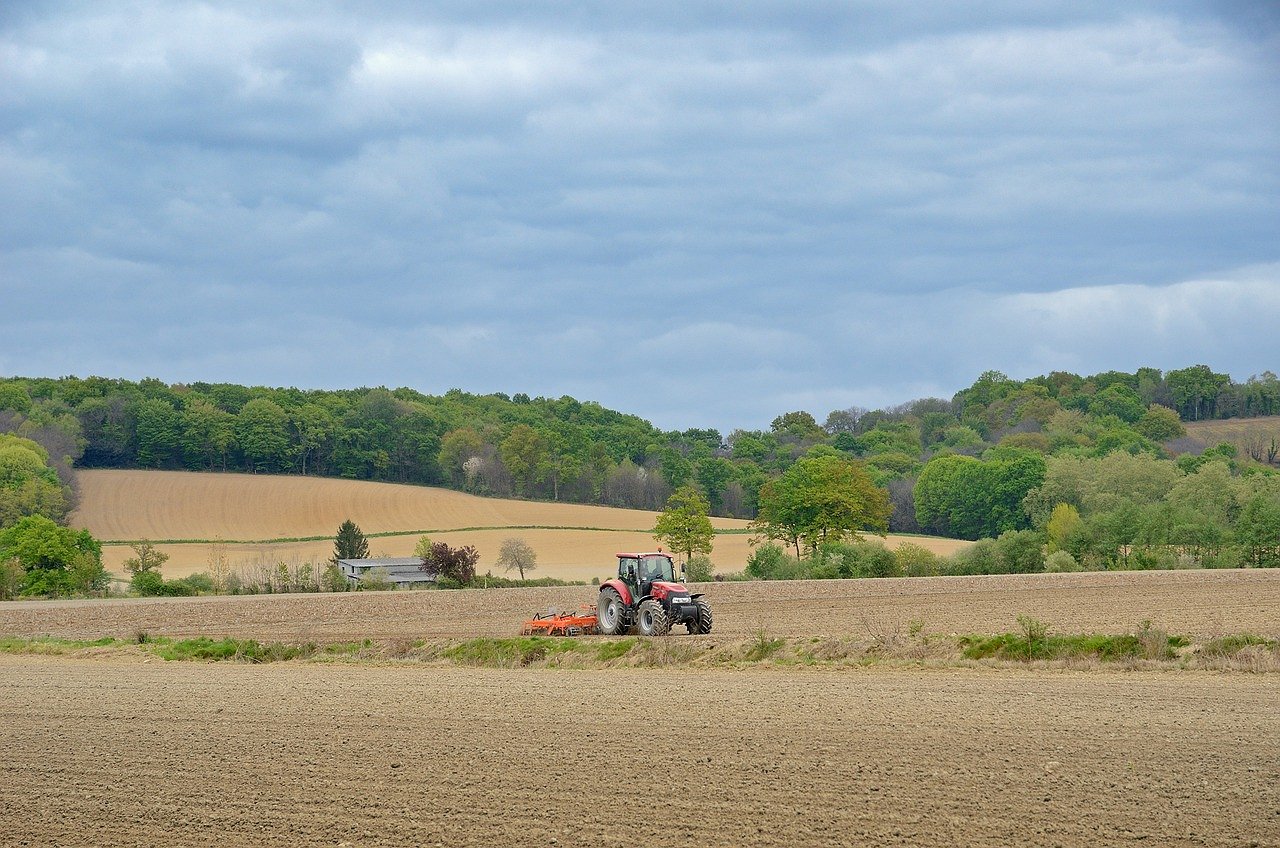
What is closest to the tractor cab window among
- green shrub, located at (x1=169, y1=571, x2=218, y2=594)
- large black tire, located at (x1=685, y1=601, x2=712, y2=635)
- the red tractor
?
the red tractor

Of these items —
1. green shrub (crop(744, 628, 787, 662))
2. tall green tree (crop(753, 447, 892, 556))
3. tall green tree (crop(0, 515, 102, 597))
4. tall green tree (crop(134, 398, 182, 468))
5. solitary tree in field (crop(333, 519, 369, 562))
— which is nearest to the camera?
green shrub (crop(744, 628, 787, 662))

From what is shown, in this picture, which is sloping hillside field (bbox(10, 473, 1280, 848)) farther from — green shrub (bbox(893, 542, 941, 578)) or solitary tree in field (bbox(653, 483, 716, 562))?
→ solitary tree in field (bbox(653, 483, 716, 562))

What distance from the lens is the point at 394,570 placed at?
74.2m

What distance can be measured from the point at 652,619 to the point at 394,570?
153ft

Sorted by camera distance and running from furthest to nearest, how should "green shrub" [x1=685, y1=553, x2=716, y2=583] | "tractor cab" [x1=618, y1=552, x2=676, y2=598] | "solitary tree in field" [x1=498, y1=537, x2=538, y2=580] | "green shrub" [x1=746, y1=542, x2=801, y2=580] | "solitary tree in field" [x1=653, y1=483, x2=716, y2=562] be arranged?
"solitary tree in field" [x1=498, y1=537, x2=538, y2=580], "solitary tree in field" [x1=653, y1=483, x2=716, y2=562], "green shrub" [x1=685, y1=553, x2=716, y2=583], "green shrub" [x1=746, y1=542, x2=801, y2=580], "tractor cab" [x1=618, y1=552, x2=676, y2=598]

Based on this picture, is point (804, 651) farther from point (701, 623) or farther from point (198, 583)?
point (198, 583)

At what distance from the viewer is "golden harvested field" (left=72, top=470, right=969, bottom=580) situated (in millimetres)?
87875

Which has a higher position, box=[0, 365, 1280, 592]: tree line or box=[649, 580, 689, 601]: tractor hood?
box=[0, 365, 1280, 592]: tree line

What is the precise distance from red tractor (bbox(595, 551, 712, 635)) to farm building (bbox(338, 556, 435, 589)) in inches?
1615

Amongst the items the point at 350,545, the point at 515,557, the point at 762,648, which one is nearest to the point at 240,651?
the point at 762,648

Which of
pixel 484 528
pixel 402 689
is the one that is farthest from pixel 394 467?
pixel 402 689

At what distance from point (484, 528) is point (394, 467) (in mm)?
26537

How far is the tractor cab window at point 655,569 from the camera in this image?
32000 mm

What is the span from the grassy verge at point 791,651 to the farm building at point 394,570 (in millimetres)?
37979
